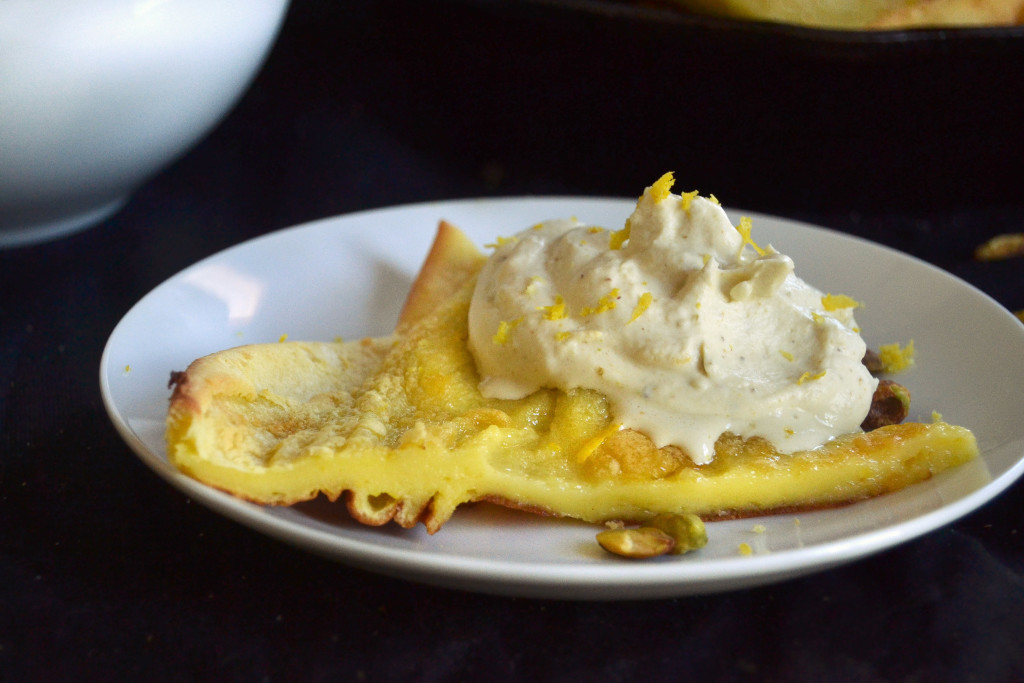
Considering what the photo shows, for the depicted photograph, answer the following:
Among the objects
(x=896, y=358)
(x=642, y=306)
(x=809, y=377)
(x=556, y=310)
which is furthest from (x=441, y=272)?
(x=896, y=358)

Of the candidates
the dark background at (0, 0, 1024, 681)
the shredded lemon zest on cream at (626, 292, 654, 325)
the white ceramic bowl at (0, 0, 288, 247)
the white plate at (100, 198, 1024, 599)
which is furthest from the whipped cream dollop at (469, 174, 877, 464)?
the white ceramic bowl at (0, 0, 288, 247)

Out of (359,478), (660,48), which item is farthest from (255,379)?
(660,48)

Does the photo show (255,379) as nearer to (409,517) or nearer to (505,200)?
(409,517)

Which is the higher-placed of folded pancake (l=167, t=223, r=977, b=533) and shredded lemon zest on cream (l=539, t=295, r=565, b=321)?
shredded lemon zest on cream (l=539, t=295, r=565, b=321)

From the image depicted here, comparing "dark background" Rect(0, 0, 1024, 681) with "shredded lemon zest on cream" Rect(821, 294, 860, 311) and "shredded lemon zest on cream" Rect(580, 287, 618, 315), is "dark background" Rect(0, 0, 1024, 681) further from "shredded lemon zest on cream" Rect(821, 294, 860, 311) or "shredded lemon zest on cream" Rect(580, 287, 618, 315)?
"shredded lemon zest on cream" Rect(580, 287, 618, 315)

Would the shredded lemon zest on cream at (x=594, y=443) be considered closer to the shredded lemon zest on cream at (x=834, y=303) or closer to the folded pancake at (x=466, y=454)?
the folded pancake at (x=466, y=454)

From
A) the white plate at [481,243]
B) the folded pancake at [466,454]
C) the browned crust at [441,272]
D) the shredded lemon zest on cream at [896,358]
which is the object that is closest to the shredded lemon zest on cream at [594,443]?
the folded pancake at [466,454]

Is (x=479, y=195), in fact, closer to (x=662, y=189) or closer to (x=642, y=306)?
(x=662, y=189)
